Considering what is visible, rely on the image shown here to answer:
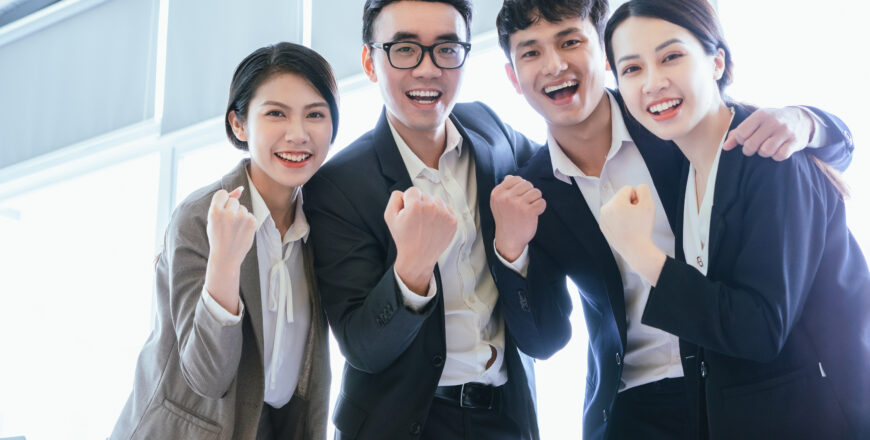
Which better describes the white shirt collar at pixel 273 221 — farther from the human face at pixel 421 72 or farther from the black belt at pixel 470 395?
the black belt at pixel 470 395

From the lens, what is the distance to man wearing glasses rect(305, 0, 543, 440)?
1688 millimetres

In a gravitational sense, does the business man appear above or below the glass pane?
below

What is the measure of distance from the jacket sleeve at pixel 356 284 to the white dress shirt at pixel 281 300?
6cm

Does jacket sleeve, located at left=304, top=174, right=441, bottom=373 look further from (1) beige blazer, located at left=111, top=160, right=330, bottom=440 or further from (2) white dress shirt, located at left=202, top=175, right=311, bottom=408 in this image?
(1) beige blazer, located at left=111, top=160, right=330, bottom=440

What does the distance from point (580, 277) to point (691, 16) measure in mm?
643

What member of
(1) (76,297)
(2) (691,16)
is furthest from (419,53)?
(1) (76,297)

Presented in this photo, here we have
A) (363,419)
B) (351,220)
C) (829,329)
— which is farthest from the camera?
(351,220)

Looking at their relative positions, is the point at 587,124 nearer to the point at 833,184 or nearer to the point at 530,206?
the point at 530,206

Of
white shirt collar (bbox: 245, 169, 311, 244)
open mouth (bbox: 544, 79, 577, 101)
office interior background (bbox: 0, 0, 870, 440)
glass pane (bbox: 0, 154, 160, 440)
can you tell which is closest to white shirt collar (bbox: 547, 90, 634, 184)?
open mouth (bbox: 544, 79, 577, 101)

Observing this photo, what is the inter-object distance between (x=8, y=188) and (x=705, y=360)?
5.43 meters

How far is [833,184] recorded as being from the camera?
1438mm

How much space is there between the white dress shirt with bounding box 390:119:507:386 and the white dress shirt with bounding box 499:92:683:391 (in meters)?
0.18

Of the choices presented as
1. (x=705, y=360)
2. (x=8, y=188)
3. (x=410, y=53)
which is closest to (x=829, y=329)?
(x=705, y=360)

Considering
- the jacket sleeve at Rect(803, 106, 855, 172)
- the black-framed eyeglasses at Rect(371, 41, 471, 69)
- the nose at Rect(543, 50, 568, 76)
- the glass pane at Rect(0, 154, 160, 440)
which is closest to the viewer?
the jacket sleeve at Rect(803, 106, 855, 172)
